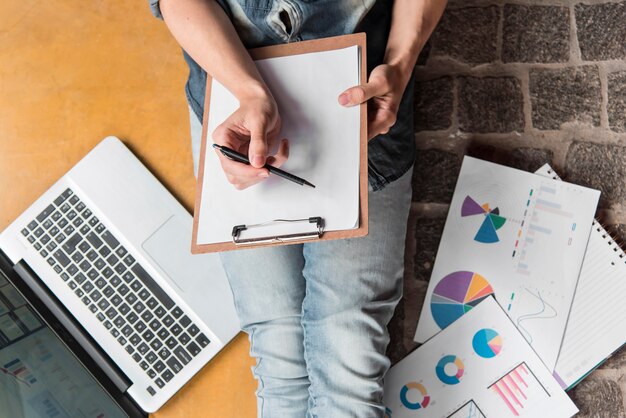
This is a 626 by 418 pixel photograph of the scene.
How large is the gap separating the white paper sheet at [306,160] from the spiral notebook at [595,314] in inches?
23.6

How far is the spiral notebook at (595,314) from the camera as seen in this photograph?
3.57 ft

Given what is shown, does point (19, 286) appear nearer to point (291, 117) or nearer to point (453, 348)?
point (291, 117)

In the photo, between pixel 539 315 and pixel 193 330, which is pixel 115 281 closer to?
pixel 193 330

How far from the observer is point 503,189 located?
1145mm

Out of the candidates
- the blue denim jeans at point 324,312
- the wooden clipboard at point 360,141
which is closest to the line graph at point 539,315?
the blue denim jeans at point 324,312

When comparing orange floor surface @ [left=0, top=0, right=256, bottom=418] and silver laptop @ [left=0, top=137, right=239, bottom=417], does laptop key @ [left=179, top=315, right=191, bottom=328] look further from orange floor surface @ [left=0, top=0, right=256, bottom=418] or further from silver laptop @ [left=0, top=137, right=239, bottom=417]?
orange floor surface @ [left=0, top=0, right=256, bottom=418]

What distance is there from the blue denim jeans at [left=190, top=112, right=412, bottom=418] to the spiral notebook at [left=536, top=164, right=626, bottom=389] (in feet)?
1.24

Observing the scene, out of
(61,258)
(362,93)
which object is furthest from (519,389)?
(61,258)

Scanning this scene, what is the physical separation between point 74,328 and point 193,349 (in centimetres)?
21

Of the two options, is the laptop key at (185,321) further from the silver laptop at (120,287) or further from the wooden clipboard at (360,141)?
the wooden clipboard at (360,141)

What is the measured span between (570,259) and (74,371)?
93cm

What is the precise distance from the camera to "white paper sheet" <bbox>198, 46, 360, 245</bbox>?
30.5 inches

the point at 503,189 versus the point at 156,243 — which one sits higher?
the point at 156,243

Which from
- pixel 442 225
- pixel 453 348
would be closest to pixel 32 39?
pixel 442 225
